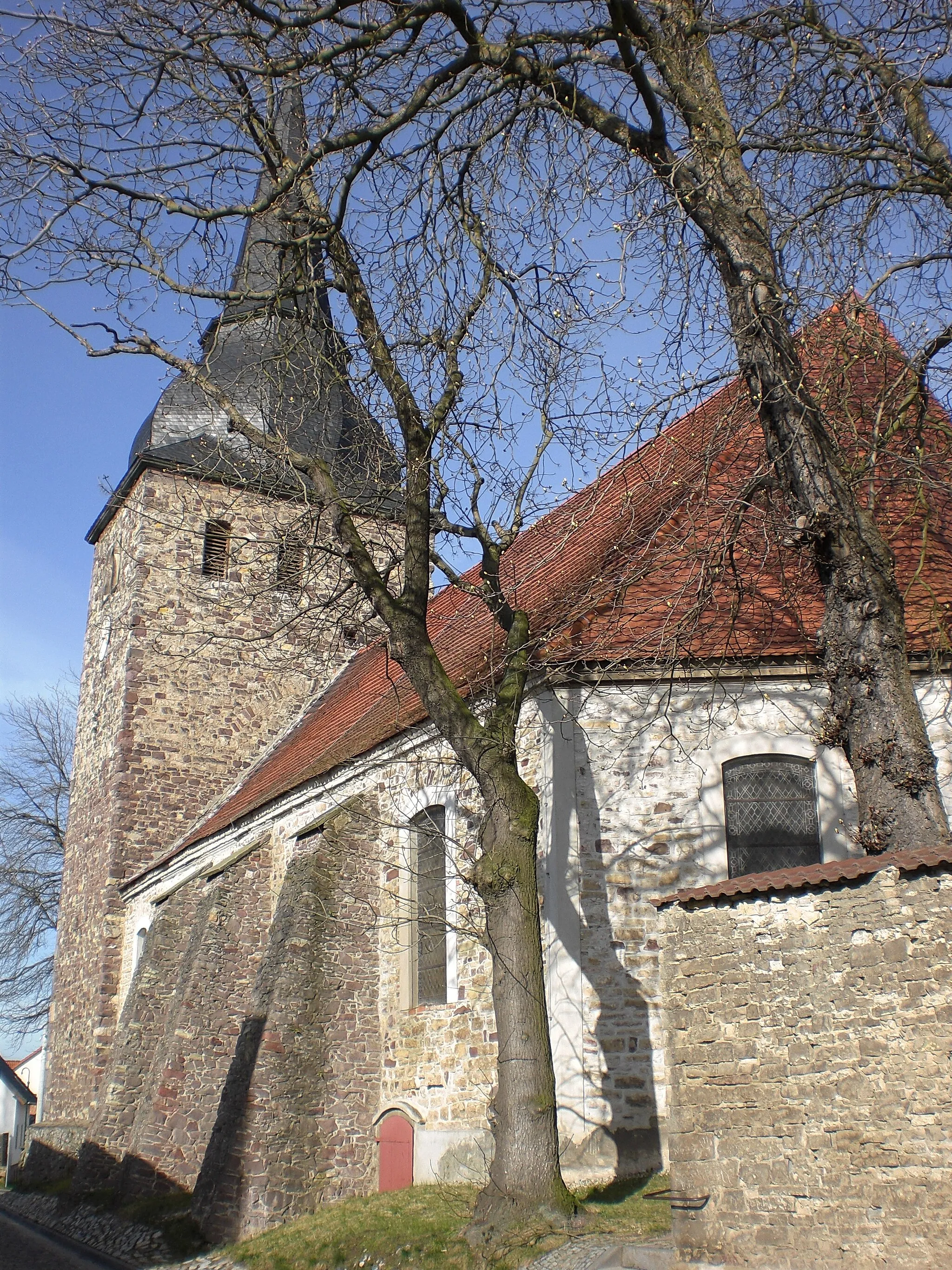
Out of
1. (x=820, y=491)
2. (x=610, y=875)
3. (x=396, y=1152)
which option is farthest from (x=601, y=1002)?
(x=820, y=491)

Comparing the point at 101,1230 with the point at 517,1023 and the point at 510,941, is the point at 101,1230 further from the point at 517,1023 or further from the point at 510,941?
the point at 510,941

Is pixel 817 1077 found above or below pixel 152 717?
below

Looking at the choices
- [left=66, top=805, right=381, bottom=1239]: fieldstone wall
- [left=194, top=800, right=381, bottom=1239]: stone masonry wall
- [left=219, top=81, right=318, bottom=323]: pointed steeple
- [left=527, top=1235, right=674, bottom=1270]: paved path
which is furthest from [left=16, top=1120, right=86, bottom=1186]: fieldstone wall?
[left=219, top=81, right=318, bottom=323]: pointed steeple

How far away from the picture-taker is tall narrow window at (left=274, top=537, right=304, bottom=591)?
8.16m

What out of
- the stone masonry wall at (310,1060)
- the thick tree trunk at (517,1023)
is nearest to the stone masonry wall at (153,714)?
the stone masonry wall at (310,1060)

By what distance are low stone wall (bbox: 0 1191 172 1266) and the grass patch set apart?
97cm

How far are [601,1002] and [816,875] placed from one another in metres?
3.50

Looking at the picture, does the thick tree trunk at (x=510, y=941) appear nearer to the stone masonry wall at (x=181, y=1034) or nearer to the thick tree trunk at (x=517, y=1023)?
the thick tree trunk at (x=517, y=1023)

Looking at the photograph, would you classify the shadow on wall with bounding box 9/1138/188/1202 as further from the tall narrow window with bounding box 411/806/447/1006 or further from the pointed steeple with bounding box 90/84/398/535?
the pointed steeple with bounding box 90/84/398/535

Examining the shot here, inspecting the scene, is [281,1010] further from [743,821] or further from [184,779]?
[184,779]

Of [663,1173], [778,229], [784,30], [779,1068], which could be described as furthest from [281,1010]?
[784,30]

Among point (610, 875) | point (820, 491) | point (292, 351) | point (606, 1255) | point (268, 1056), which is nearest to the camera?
point (606, 1255)

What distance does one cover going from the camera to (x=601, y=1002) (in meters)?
8.46

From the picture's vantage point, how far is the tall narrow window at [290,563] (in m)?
8.16
